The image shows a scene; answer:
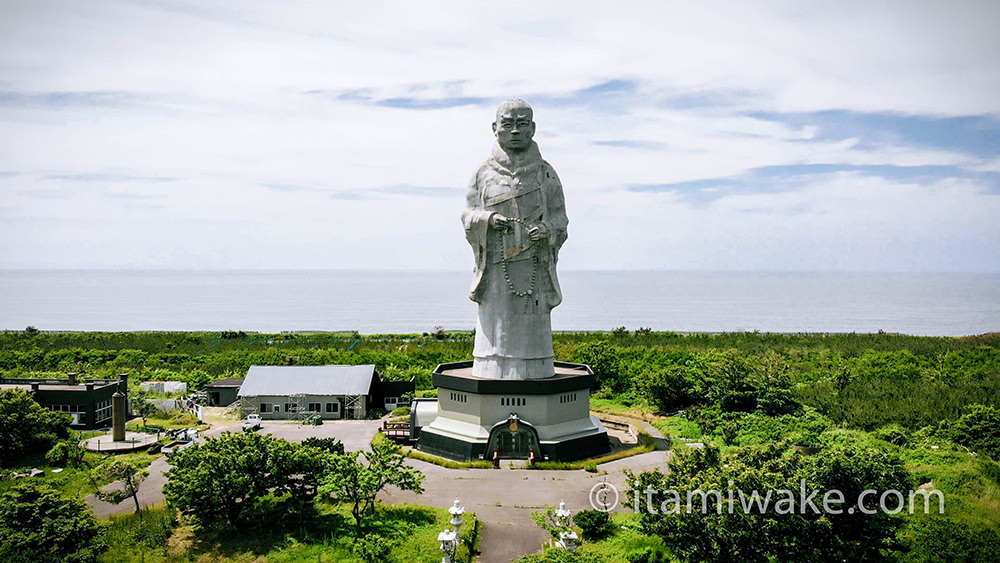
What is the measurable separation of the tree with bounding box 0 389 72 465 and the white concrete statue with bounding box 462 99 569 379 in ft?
55.4

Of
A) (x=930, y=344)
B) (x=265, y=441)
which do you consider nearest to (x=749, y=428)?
(x=265, y=441)

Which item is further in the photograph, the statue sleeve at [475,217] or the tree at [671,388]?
the tree at [671,388]

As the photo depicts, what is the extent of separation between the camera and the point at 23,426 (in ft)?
87.2

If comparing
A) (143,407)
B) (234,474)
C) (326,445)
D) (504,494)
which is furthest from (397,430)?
(143,407)

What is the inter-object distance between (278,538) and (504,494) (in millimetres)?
7392

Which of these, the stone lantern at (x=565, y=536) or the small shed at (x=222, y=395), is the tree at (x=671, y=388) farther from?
the small shed at (x=222, y=395)

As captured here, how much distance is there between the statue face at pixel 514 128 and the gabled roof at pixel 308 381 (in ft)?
48.3

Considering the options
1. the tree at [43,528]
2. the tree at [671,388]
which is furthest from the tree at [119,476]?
the tree at [671,388]

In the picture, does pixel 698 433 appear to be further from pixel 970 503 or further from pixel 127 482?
pixel 127 482

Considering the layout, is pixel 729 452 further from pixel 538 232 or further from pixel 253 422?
pixel 253 422

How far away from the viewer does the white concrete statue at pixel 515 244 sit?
28.5m

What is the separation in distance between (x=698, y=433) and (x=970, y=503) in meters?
11.7

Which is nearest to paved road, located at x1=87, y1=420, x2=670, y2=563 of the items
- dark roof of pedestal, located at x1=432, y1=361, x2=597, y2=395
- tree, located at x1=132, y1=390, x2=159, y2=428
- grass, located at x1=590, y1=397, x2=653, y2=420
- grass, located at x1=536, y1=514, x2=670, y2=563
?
grass, located at x1=536, y1=514, x2=670, y2=563

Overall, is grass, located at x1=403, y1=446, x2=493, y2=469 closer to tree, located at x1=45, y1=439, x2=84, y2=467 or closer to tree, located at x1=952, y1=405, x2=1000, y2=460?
tree, located at x1=45, y1=439, x2=84, y2=467
